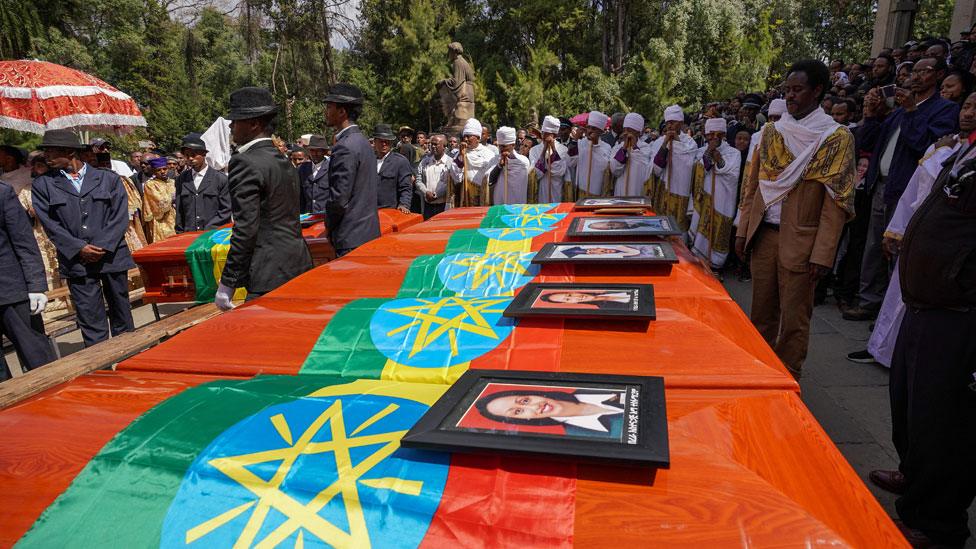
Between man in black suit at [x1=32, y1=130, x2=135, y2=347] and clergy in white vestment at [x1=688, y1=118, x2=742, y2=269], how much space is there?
504cm

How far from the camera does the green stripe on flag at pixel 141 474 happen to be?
1111 millimetres

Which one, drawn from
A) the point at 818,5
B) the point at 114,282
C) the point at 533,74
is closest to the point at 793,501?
the point at 114,282

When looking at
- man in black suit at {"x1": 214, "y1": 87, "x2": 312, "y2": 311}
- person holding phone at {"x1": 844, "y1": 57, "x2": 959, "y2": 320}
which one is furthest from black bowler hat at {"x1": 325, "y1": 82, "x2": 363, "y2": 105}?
person holding phone at {"x1": 844, "y1": 57, "x2": 959, "y2": 320}

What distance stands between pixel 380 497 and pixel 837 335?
410 centimetres

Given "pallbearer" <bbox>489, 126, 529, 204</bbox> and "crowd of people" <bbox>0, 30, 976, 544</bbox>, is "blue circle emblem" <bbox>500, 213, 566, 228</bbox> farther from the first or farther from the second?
"pallbearer" <bbox>489, 126, 529, 204</bbox>

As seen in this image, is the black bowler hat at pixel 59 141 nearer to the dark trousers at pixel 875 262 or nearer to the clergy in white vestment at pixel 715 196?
the clergy in white vestment at pixel 715 196

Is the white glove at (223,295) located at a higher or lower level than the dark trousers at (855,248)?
higher

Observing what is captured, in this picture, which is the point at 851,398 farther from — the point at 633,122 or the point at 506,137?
the point at 506,137

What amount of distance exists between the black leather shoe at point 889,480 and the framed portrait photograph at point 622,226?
4.61 feet

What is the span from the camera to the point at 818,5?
68.6 feet

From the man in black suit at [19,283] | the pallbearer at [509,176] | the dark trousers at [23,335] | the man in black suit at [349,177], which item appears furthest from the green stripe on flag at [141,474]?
the pallbearer at [509,176]

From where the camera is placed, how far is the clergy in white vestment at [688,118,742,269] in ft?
17.9

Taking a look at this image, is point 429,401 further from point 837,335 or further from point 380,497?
point 837,335

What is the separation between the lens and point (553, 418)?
1201 millimetres
